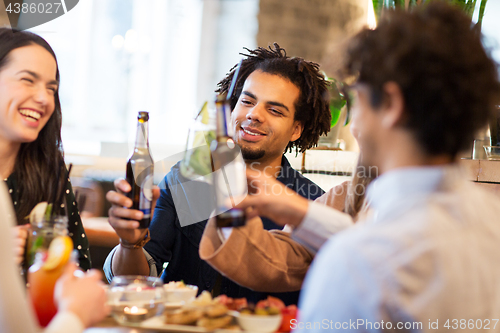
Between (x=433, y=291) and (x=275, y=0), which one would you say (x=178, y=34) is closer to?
(x=275, y=0)

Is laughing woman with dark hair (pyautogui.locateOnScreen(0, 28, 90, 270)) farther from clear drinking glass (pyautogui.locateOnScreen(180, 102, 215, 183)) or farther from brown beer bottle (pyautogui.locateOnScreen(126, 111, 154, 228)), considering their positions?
clear drinking glass (pyautogui.locateOnScreen(180, 102, 215, 183))

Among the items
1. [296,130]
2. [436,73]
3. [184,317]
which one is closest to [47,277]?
[184,317]

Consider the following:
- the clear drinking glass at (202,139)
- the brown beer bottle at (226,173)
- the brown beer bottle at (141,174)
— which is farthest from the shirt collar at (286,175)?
the brown beer bottle at (226,173)

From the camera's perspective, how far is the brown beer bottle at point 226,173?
922 mm

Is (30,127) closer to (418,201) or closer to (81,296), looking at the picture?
(81,296)

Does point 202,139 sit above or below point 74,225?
above

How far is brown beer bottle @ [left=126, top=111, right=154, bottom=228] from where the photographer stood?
44.8 inches

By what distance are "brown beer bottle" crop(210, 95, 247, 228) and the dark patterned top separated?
0.62 m

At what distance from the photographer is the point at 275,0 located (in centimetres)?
401

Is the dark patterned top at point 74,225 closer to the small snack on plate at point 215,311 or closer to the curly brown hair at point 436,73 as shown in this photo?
the small snack on plate at point 215,311

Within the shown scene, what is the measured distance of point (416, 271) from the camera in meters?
0.58

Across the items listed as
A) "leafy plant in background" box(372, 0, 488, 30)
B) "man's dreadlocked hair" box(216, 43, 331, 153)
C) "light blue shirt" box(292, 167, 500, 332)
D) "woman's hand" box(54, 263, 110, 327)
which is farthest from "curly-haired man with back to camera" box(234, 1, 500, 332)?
"leafy plant in background" box(372, 0, 488, 30)

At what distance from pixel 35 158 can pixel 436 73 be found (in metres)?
1.22

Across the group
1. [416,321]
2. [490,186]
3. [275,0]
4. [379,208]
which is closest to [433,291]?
[416,321]
